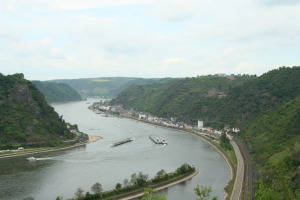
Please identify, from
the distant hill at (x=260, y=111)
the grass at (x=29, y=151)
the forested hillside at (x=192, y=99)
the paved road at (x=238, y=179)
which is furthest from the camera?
the forested hillside at (x=192, y=99)

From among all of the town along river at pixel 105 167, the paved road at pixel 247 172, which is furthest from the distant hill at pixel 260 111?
the town along river at pixel 105 167

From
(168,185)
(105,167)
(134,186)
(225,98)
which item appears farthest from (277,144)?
(225,98)

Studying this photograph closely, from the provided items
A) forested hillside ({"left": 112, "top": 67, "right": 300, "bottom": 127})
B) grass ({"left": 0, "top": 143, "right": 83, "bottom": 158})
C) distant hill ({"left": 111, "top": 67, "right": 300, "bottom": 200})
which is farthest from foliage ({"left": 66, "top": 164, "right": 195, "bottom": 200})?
forested hillside ({"left": 112, "top": 67, "right": 300, "bottom": 127})

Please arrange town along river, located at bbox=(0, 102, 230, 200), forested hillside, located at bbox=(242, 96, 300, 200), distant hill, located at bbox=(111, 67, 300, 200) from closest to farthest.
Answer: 1. forested hillside, located at bbox=(242, 96, 300, 200)
2. distant hill, located at bbox=(111, 67, 300, 200)
3. town along river, located at bbox=(0, 102, 230, 200)

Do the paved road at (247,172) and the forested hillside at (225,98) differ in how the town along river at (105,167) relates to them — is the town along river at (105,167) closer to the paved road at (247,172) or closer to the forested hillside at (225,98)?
the paved road at (247,172)

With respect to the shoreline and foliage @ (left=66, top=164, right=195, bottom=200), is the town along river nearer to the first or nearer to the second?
the shoreline
